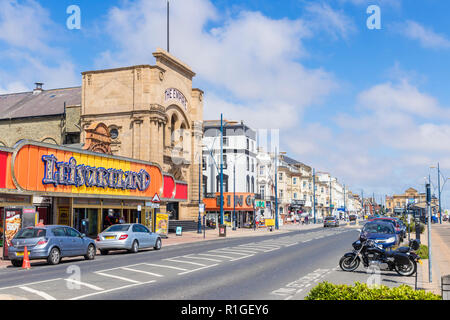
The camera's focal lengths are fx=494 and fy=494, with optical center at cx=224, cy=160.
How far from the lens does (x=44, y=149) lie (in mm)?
28750

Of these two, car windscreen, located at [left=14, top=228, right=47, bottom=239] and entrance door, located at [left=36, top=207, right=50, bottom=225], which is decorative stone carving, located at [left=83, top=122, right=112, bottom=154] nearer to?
entrance door, located at [left=36, top=207, right=50, bottom=225]

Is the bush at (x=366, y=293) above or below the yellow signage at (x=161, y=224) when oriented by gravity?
above

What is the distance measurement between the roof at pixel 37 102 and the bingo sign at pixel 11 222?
32.1m

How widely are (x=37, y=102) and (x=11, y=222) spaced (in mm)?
39071

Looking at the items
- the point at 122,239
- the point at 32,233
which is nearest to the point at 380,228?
the point at 122,239

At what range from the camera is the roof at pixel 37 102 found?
55.1 metres

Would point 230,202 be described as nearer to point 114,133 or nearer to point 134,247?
point 114,133

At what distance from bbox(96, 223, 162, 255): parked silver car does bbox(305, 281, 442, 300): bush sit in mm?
18153

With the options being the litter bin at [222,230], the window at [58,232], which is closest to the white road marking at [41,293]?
the window at [58,232]

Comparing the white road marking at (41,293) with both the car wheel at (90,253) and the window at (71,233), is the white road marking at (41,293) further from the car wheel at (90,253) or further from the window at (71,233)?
the car wheel at (90,253)

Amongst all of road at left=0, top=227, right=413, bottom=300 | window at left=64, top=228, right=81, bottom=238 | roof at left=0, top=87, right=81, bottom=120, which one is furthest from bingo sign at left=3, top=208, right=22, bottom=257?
roof at left=0, top=87, right=81, bottom=120

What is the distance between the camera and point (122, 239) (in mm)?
24297
